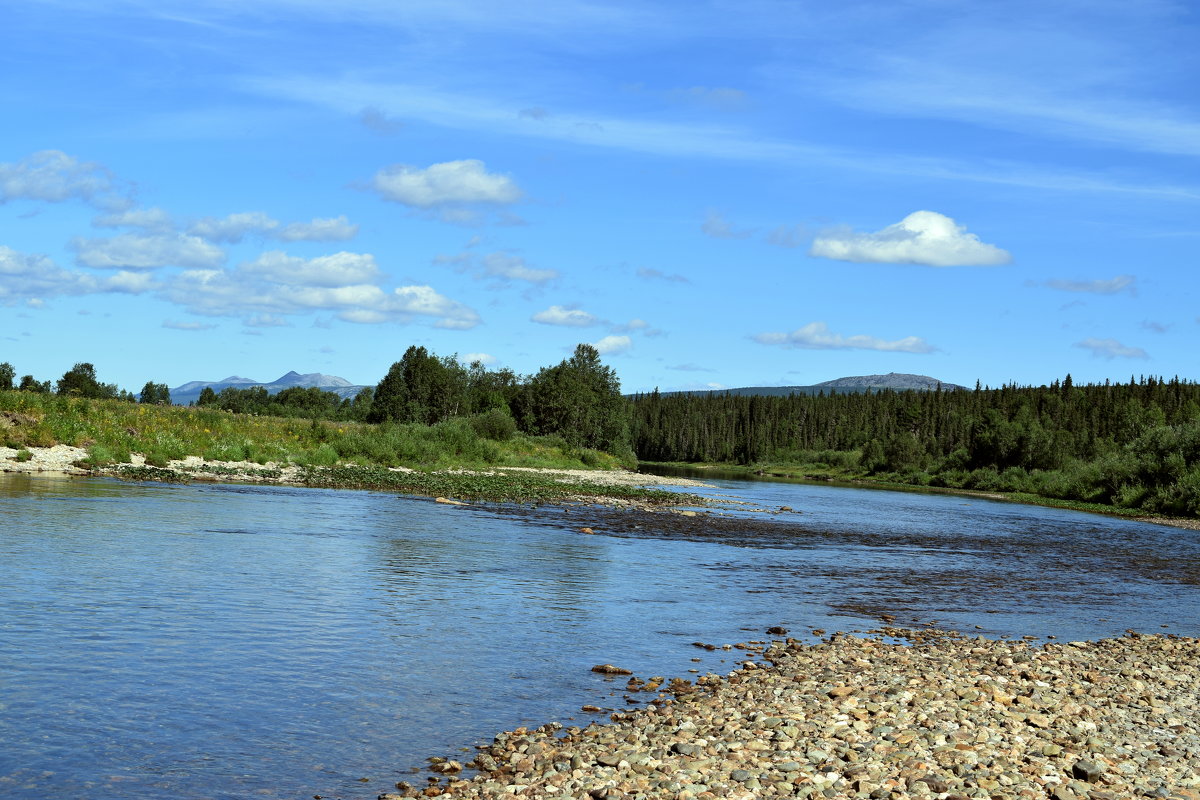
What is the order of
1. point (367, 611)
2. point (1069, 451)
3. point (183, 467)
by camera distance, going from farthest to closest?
point (1069, 451)
point (183, 467)
point (367, 611)

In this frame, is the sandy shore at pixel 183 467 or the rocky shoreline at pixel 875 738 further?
the sandy shore at pixel 183 467

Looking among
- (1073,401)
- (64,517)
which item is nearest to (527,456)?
(64,517)

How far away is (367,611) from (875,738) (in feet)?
37.2

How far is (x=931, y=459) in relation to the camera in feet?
506

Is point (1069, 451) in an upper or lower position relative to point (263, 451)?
upper

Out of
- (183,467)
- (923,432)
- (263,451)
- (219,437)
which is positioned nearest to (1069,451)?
(923,432)

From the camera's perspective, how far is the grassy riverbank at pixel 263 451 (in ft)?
165

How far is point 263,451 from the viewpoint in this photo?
5897cm

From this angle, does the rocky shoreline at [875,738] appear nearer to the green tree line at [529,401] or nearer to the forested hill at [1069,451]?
the forested hill at [1069,451]

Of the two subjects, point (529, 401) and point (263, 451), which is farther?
point (529, 401)

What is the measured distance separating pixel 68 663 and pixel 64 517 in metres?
17.5

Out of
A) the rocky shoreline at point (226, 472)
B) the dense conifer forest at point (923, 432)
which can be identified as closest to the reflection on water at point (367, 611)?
the rocky shoreline at point (226, 472)

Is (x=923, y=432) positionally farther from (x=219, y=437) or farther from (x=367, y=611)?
(x=367, y=611)

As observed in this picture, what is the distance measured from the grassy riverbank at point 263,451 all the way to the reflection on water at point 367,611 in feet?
24.7
